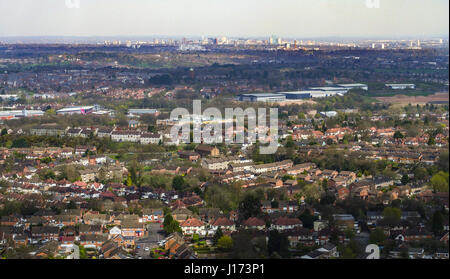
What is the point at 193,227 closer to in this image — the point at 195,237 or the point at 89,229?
the point at 195,237

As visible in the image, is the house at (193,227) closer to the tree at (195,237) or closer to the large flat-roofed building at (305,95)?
the tree at (195,237)

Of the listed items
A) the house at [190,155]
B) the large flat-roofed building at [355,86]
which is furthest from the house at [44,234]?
the large flat-roofed building at [355,86]

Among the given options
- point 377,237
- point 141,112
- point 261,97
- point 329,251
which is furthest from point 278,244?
point 261,97

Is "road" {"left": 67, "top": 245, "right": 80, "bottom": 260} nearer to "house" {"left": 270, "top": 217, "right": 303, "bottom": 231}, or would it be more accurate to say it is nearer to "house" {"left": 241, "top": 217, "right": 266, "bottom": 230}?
"house" {"left": 241, "top": 217, "right": 266, "bottom": 230}

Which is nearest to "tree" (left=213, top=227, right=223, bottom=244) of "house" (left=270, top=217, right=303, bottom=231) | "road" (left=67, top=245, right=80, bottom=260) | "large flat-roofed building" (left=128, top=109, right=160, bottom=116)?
"house" (left=270, top=217, right=303, bottom=231)

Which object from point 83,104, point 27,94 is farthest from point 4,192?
point 27,94
